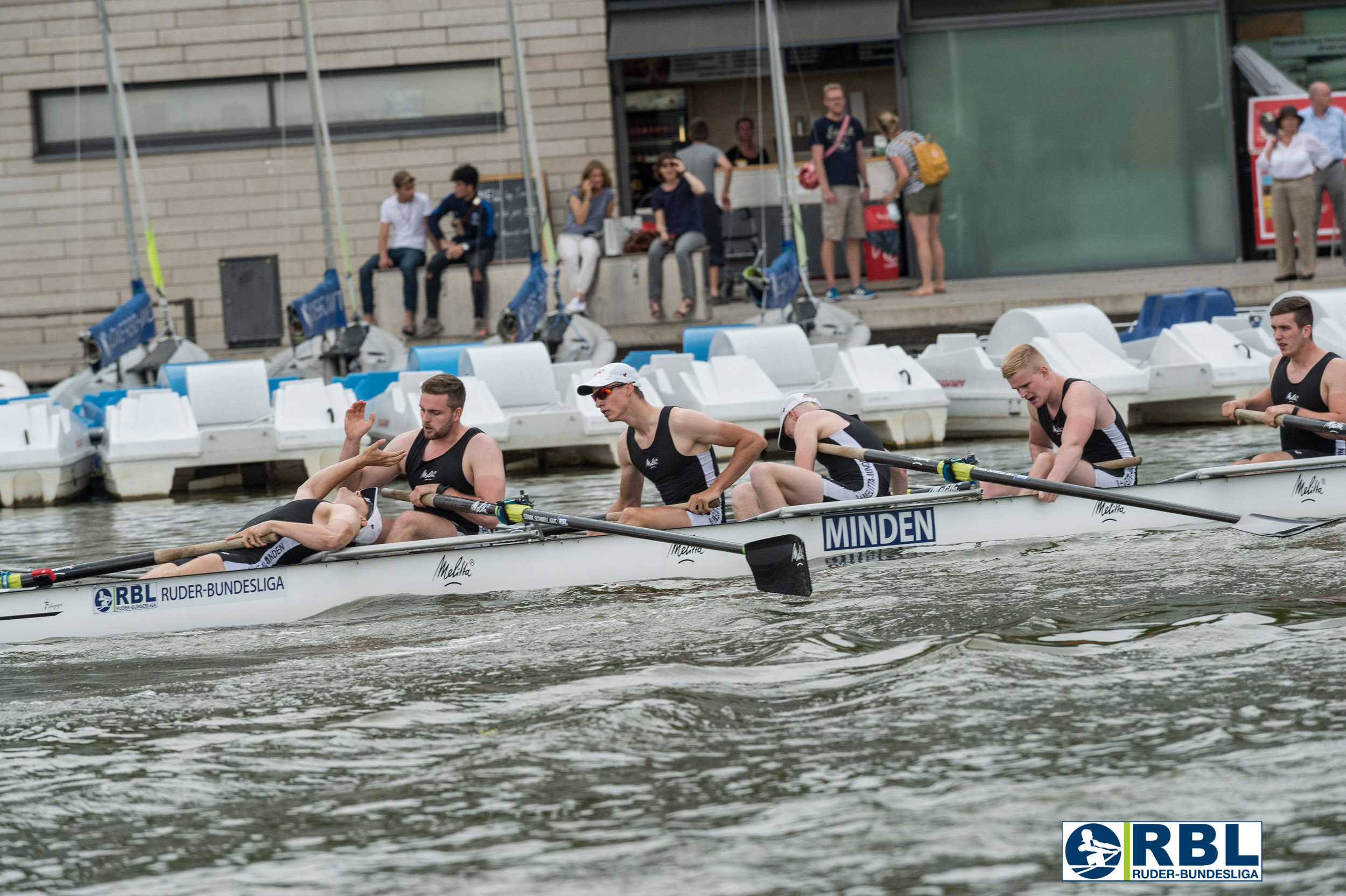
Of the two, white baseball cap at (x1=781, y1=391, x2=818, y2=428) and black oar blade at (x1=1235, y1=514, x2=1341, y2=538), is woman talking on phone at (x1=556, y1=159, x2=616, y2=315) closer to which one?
white baseball cap at (x1=781, y1=391, x2=818, y2=428)

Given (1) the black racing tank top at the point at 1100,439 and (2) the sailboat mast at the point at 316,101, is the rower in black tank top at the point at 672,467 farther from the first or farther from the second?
(2) the sailboat mast at the point at 316,101

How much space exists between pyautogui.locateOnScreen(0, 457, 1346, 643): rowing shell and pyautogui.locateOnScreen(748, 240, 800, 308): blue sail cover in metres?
7.51

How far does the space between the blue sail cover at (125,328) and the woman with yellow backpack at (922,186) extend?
25.4 feet

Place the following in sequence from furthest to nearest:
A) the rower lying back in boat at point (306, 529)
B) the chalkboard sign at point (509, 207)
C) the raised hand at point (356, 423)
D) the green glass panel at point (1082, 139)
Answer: the chalkboard sign at point (509, 207) → the green glass panel at point (1082, 139) → the raised hand at point (356, 423) → the rower lying back in boat at point (306, 529)

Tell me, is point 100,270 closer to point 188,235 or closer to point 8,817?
point 188,235

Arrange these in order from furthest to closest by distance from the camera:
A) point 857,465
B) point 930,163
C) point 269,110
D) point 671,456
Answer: point 269,110
point 930,163
point 857,465
point 671,456

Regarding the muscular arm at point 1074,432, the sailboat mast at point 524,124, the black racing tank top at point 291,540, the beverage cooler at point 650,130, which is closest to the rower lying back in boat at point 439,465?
the black racing tank top at point 291,540

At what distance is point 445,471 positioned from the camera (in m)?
8.46

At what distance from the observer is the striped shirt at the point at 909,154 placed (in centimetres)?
1731

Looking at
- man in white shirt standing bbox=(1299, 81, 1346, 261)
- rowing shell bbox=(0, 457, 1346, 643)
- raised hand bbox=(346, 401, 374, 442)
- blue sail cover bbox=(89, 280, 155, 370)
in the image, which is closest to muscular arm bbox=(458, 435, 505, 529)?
rowing shell bbox=(0, 457, 1346, 643)

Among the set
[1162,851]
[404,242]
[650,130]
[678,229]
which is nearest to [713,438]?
[1162,851]

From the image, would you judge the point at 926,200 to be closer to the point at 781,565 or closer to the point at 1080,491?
the point at 1080,491

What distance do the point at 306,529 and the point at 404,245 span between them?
10.4 metres

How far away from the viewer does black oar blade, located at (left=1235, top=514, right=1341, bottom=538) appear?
8.06 meters
